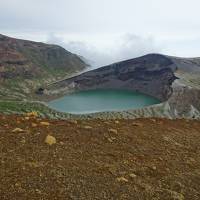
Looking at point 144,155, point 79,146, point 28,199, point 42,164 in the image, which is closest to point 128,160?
point 144,155

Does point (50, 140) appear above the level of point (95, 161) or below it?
above

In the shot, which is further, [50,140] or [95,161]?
[50,140]

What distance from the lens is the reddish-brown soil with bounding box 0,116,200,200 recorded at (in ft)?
43.6

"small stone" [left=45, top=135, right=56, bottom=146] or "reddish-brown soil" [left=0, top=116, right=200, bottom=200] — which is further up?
"small stone" [left=45, top=135, right=56, bottom=146]

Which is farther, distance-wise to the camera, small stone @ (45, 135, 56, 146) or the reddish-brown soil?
small stone @ (45, 135, 56, 146)

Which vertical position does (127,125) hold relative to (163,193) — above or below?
above

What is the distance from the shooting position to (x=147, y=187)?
14.4 m

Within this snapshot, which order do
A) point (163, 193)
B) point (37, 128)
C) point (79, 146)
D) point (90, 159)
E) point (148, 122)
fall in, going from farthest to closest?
point (148, 122)
point (37, 128)
point (79, 146)
point (90, 159)
point (163, 193)

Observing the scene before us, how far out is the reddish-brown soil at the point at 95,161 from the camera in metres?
13.3

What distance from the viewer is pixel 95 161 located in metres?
15.6

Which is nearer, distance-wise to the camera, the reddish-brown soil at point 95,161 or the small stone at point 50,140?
the reddish-brown soil at point 95,161

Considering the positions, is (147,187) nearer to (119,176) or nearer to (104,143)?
(119,176)

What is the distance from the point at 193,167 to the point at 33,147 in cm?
734

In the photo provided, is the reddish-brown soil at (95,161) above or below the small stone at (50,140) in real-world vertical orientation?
below
